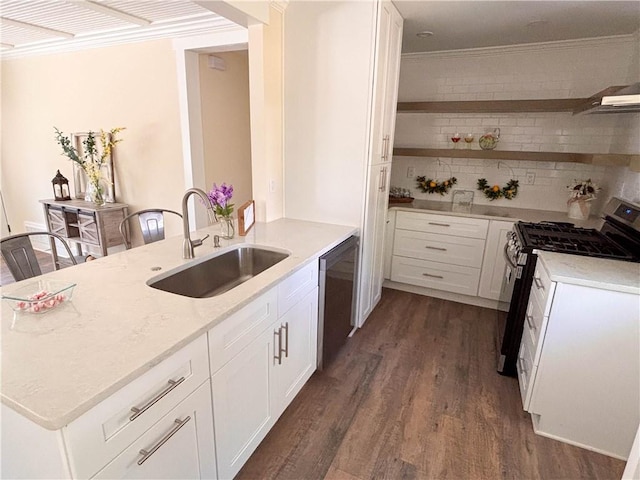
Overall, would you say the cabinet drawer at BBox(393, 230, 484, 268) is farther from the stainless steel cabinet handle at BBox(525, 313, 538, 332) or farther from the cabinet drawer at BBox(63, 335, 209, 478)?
the cabinet drawer at BBox(63, 335, 209, 478)

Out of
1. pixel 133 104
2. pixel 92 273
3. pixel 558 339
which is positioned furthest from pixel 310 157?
pixel 133 104

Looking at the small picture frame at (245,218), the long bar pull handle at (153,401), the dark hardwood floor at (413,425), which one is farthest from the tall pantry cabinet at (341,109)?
the long bar pull handle at (153,401)

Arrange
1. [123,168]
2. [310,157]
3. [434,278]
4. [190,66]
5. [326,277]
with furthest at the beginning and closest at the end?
[123,168] → [434,278] → [190,66] → [310,157] → [326,277]

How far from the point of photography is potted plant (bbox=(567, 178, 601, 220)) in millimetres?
2906

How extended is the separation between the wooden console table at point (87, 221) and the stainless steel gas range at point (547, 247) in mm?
3604

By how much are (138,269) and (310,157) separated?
1424 mm

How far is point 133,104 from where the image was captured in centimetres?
335

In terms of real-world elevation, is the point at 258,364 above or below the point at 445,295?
above

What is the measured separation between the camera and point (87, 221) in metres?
3.52

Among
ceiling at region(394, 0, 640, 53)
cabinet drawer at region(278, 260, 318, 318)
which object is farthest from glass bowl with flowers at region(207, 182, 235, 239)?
ceiling at region(394, 0, 640, 53)

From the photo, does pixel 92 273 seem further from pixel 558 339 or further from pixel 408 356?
pixel 558 339

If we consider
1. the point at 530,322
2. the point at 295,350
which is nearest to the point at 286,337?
the point at 295,350

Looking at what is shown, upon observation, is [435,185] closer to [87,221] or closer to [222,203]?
[222,203]

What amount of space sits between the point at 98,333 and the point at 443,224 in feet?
9.17
